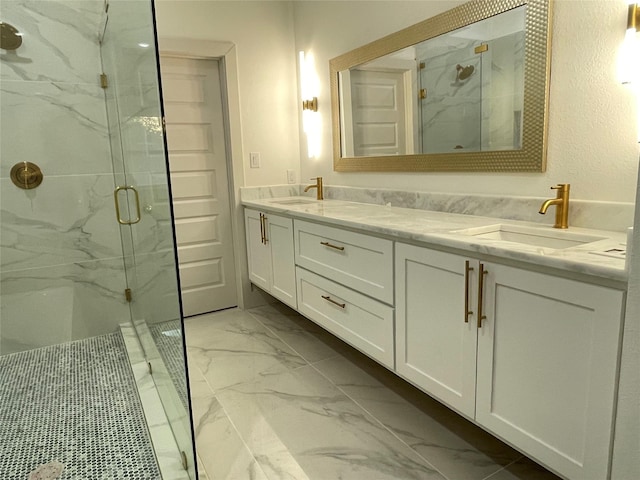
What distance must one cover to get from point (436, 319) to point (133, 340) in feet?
6.29

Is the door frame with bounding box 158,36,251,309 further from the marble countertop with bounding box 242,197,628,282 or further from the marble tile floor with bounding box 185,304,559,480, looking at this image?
the marble tile floor with bounding box 185,304,559,480

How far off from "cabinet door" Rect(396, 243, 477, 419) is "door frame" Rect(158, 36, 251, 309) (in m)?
1.83

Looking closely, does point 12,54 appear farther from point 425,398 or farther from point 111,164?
point 425,398

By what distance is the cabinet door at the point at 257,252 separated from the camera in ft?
10.1

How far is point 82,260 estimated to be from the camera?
2.78 m

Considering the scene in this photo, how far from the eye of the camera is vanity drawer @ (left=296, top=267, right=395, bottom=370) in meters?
1.93

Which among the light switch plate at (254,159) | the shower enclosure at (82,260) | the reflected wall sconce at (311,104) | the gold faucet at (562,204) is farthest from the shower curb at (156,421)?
the reflected wall sconce at (311,104)

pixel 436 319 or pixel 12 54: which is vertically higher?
pixel 12 54

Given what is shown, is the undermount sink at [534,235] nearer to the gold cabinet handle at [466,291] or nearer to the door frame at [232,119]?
the gold cabinet handle at [466,291]

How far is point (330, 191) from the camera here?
3154 mm

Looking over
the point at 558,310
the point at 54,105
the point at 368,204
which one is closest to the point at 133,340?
the point at 54,105

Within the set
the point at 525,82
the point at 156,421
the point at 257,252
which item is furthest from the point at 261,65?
the point at 156,421

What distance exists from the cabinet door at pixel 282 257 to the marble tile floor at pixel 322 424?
330 mm

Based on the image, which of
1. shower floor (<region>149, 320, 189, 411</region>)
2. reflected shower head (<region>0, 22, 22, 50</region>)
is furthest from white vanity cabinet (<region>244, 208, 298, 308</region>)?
reflected shower head (<region>0, 22, 22, 50</region>)
